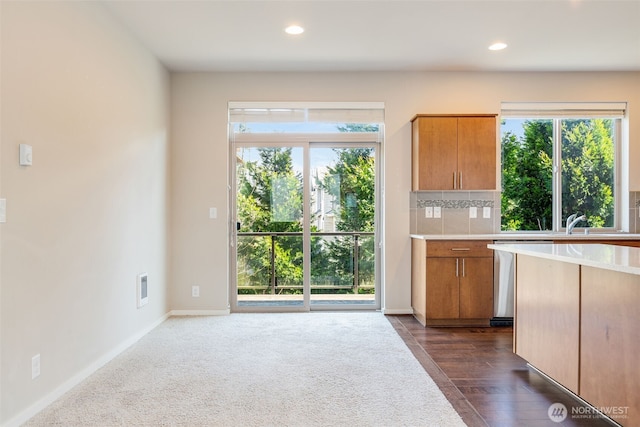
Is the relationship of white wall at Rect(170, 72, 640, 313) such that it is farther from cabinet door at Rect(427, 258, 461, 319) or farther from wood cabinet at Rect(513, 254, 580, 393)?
wood cabinet at Rect(513, 254, 580, 393)

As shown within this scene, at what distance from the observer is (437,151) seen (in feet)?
13.8

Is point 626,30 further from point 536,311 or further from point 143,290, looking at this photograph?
point 143,290

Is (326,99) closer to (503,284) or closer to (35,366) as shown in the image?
(503,284)

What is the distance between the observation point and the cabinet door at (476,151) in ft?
13.7

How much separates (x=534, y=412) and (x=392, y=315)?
7.37 feet

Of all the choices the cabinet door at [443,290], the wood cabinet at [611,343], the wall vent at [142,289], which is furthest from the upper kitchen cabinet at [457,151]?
the wall vent at [142,289]

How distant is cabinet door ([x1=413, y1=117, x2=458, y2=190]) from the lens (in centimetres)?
418

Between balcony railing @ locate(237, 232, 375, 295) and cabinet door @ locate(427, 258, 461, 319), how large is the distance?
0.86 metres

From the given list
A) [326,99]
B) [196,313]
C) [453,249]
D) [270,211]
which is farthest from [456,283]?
[196,313]

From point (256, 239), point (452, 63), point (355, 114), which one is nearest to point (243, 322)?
point (256, 239)

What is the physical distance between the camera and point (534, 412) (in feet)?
7.25

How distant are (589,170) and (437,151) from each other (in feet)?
6.26

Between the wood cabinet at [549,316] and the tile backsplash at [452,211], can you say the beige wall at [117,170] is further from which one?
the wood cabinet at [549,316]

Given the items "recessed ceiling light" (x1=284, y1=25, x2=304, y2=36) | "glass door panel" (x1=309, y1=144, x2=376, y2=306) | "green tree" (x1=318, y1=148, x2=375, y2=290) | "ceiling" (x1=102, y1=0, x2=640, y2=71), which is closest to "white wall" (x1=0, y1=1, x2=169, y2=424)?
"ceiling" (x1=102, y1=0, x2=640, y2=71)
